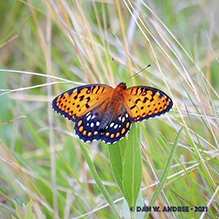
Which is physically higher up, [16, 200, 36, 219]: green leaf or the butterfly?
the butterfly

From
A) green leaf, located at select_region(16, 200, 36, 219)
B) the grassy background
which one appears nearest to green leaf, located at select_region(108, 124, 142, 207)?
the grassy background

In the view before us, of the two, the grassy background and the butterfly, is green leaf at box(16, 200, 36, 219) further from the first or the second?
the butterfly

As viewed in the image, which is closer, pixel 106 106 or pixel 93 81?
pixel 106 106

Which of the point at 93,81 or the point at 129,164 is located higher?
the point at 93,81

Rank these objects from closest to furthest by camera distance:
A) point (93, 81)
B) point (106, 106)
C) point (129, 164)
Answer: point (129, 164)
point (106, 106)
point (93, 81)

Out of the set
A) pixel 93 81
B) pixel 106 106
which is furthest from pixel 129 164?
pixel 93 81

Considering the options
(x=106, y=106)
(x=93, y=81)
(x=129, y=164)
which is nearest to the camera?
(x=129, y=164)

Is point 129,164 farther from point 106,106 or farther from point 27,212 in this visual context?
point 106,106
